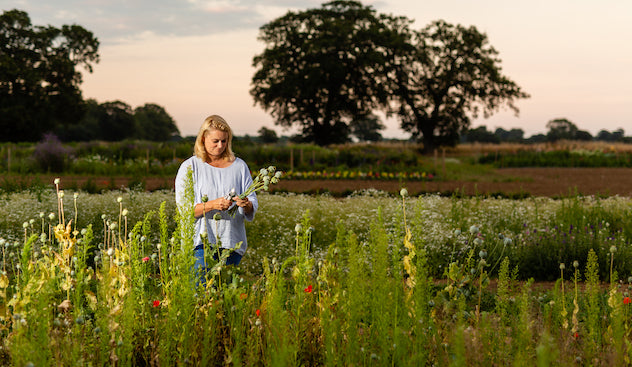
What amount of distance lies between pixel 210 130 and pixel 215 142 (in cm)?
9

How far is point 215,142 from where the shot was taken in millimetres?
3938

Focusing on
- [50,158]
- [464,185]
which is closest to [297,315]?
[464,185]

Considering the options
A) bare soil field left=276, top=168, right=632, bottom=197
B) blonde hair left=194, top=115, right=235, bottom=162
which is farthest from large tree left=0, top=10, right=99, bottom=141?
blonde hair left=194, top=115, right=235, bottom=162

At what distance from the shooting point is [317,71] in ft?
122

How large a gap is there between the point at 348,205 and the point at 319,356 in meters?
7.86

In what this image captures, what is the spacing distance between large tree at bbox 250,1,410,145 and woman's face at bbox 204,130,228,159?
110 feet

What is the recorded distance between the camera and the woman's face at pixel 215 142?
3904 millimetres

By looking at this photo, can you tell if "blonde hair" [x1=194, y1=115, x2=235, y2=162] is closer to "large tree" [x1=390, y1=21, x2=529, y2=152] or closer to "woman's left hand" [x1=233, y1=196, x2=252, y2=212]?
"woman's left hand" [x1=233, y1=196, x2=252, y2=212]

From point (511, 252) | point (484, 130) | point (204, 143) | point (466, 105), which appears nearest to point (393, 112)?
point (466, 105)

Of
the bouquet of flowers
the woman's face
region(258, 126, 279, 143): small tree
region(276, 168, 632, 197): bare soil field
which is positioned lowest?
region(276, 168, 632, 197): bare soil field

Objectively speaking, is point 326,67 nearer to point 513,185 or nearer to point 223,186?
point 513,185

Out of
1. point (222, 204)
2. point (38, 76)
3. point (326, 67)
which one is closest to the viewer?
point (222, 204)

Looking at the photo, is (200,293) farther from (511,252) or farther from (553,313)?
(511,252)

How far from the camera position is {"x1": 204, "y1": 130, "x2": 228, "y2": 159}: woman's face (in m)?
3.90
